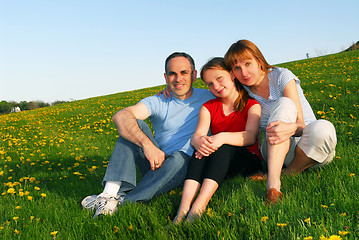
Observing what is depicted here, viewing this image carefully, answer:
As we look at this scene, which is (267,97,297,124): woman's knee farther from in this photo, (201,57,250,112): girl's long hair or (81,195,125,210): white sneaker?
(81,195,125,210): white sneaker

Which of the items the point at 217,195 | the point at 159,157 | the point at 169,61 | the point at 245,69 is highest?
the point at 169,61

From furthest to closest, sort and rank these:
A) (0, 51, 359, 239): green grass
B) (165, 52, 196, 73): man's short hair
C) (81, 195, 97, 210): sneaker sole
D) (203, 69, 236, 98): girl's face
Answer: (165, 52, 196, 73): man's short hair
(203, 69, 236, 98): girl's face
(81, 195, 97, 210): sneaker sole
(0, 51, 359, 239): green grass

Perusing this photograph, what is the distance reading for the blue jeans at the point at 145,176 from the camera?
3.46 m

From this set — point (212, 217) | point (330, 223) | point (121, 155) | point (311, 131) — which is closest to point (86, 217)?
point (121, 155)

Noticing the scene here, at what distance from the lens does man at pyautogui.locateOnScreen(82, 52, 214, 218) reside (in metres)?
3.47

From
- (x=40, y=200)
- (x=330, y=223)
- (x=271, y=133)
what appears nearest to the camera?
(x=330, y=223)

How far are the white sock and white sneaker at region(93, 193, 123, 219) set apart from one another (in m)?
0.05

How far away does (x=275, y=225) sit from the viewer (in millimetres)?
2305

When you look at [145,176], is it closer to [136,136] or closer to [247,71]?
[136,136]

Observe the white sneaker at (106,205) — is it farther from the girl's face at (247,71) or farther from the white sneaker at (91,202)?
the girl's face at (247,71)

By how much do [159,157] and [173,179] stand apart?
0.32m

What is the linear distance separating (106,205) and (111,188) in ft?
0.94

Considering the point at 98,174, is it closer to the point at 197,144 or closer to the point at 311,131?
the point at 197,144

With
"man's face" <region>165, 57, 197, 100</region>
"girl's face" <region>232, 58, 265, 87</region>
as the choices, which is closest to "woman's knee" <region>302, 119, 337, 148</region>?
"girl's face" <region>232, 58, 265, 87</region>
